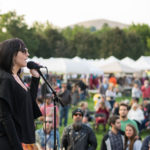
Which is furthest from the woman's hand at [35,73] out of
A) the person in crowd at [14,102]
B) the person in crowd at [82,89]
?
the person in crowd at [82,89]

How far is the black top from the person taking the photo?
252 cm

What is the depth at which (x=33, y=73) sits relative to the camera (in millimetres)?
3168

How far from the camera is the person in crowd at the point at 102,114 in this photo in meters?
12.9

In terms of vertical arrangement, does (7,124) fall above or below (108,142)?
above

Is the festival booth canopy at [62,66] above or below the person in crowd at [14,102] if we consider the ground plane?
below

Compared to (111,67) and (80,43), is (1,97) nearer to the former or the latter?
(111,67)

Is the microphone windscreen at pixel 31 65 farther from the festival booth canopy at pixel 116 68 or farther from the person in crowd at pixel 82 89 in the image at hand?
the festival booth canopy at pixel 116 68

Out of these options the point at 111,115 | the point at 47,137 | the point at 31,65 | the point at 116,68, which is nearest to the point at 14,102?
the point at 31,65

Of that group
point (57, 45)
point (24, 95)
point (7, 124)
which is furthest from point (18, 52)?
point (57, 45)

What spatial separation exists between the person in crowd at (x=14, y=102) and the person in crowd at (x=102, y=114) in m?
10.2

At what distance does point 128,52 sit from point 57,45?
15940 mm

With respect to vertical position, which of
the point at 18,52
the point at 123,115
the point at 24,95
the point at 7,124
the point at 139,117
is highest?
the point at 18,52

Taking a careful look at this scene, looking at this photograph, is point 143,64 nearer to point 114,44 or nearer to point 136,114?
point 136,114

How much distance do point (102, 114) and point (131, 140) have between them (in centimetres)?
651
